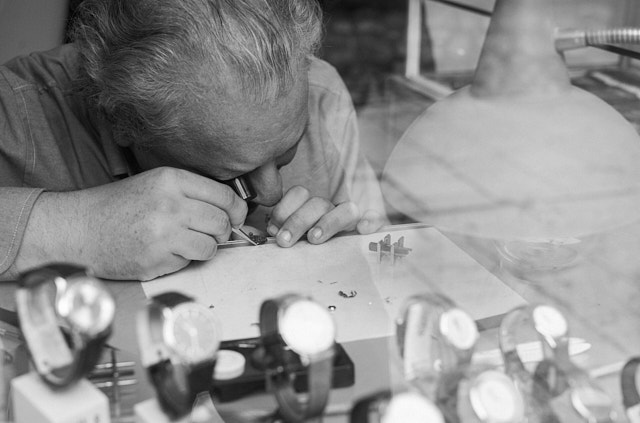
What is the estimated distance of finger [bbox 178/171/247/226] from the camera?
102 centimetres

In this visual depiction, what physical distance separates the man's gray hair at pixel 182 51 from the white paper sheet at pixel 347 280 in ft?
0.71

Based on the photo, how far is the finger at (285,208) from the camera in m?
1.14

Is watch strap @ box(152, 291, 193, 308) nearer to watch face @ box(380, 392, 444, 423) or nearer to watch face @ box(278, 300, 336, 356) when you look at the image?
watch face @ box(278, 300, 336, 356)

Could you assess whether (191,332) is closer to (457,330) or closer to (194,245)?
(457,330)

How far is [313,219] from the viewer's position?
112 centimetres

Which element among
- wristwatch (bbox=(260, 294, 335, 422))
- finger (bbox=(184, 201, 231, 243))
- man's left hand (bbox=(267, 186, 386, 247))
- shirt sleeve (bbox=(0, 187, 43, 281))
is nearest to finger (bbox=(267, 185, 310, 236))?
man's left hand (bbox=(267, 186, 386, 247))

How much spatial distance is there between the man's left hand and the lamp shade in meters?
0.55

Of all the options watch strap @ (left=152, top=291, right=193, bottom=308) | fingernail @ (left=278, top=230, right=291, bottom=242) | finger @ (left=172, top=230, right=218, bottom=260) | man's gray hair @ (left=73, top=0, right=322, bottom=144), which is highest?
man's gray hair @ (left=73, top=0, right=322, bottom=144)

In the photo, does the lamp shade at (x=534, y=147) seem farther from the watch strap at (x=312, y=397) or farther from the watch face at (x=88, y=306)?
the watch face at (x=88, y=306)

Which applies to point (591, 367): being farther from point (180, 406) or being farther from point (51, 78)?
point (51, 78)

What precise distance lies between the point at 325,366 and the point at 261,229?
0.67 metres

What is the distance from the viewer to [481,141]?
55cm

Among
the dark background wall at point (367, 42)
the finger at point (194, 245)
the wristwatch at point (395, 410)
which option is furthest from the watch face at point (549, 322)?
the dark background wall at point (367, 42)

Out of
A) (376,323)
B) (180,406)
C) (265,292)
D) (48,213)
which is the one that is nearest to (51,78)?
(48,213)
